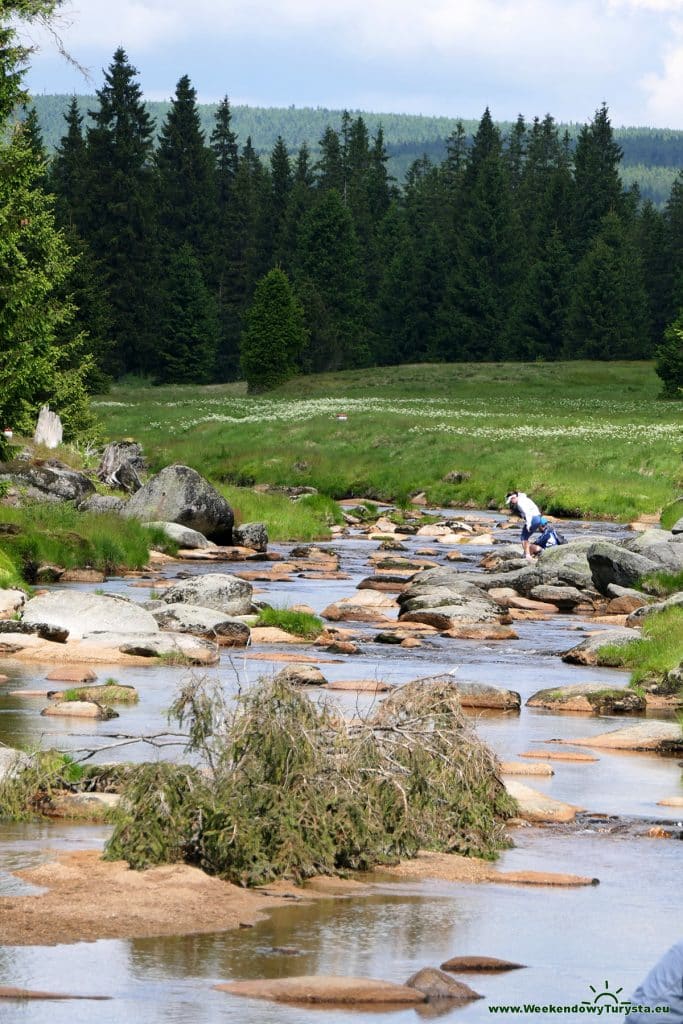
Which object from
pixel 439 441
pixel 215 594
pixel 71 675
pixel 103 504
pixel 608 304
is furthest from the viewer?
pixel 608 304

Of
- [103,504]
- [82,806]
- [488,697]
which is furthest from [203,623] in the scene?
[103,504]

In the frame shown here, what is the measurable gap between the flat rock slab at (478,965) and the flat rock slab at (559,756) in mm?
6058

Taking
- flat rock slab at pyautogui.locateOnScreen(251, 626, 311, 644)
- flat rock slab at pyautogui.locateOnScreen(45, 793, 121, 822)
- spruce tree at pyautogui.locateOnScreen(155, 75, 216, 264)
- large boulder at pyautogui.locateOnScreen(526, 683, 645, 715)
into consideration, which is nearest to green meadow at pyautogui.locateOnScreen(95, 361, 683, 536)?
flat rock slab at pyautogui.locateOnScreen(251, 626, 311, 644)

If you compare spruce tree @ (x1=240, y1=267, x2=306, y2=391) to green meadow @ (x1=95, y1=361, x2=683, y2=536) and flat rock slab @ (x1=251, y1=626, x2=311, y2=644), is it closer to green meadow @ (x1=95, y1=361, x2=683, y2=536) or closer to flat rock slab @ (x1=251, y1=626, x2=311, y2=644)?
green meadow @ (x1=95, y1=361, x2=683, y2=536)

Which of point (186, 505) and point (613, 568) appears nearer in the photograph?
→ point (613, 568)

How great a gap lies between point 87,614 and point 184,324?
3936 inches

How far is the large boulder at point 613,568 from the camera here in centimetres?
2852

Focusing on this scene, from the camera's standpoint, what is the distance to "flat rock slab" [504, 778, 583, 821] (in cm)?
1198

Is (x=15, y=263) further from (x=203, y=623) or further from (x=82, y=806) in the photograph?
(x=82, y=806)

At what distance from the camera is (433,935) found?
8898 mm

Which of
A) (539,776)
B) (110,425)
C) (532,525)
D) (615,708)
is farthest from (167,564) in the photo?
(110,425)

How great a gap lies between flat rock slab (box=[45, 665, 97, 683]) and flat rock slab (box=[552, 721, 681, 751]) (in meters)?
5.15

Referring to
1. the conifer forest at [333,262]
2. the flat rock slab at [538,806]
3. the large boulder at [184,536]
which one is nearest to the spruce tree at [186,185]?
the conifer forest at [333,262]

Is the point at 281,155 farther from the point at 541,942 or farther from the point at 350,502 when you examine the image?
the point at 541,942
